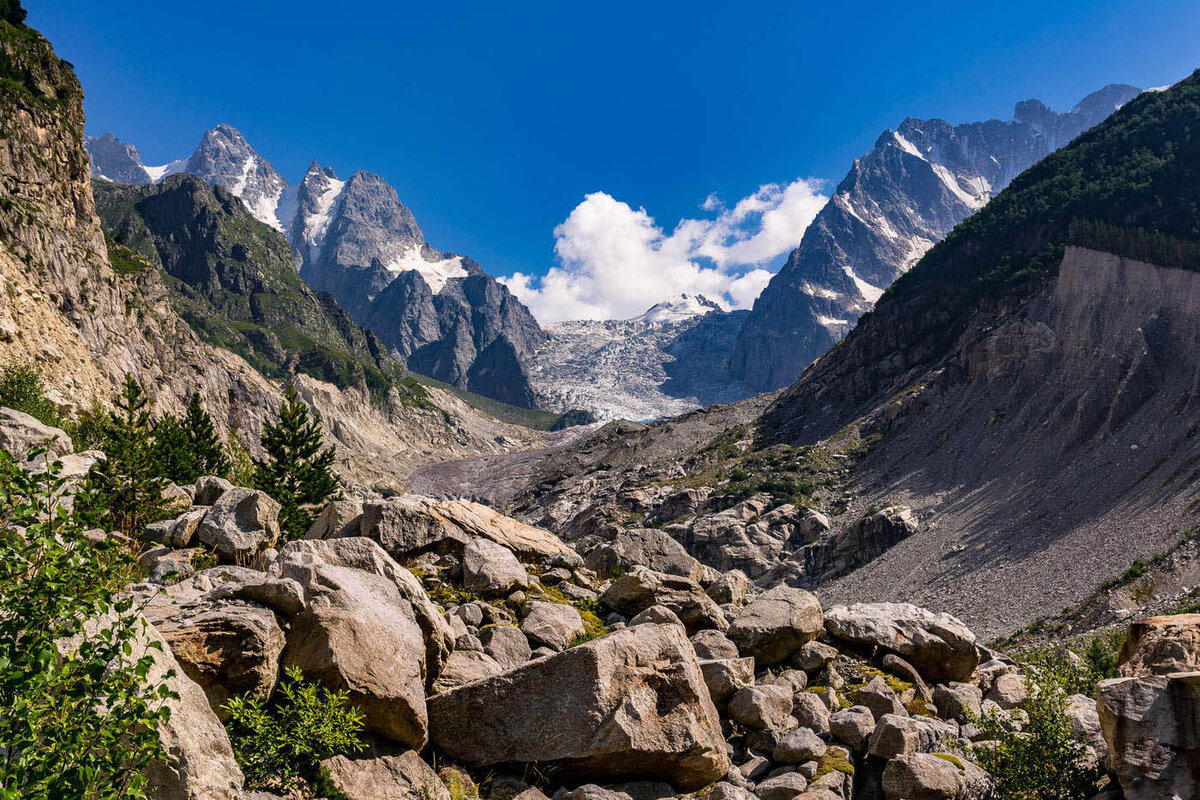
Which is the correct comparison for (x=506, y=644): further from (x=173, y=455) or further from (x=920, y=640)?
(x=173, y=455)

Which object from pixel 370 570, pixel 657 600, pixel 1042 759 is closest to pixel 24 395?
pixel 370 570

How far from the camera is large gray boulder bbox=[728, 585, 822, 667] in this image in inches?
618

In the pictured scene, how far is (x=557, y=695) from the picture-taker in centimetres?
1041

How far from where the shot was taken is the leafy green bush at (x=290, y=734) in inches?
319

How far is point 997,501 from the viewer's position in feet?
235

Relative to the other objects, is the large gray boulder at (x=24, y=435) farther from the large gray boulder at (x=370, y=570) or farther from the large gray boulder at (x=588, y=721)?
the large gray boulder at (x=588, y=721)

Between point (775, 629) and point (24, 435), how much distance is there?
25355mm

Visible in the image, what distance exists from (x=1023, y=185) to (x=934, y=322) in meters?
55.5

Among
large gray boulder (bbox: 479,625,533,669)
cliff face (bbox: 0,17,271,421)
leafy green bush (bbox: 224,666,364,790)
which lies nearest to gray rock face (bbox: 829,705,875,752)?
large gray boulder (bbox: 479,625,533,669)

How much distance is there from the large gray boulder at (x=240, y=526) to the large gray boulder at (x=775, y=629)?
40.3 ft

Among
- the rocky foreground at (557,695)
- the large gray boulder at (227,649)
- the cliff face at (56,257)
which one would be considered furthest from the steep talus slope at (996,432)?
the cliff face at (56,257)

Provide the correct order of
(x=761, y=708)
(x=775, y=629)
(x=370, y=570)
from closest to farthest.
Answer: (x=370, y=570)
(x=761, y=708)
(x=775, y=629)

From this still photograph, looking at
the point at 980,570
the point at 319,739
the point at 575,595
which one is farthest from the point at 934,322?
the point at 319,739

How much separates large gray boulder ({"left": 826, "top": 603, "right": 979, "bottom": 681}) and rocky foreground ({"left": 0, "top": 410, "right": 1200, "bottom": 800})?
0.88 meters
